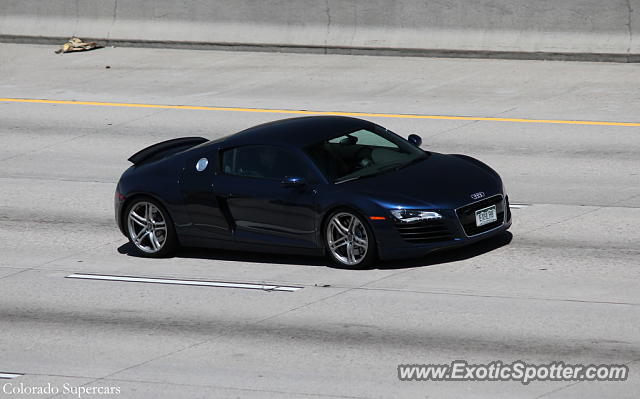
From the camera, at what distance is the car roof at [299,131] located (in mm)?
13242

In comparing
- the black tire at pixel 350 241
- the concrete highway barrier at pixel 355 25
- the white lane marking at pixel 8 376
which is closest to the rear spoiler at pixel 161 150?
the black tire at pixel 350 241

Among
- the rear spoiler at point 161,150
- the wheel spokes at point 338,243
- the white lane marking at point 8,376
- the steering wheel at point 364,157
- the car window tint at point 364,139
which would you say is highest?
the car window tint at point 364,139

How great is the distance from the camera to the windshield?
42.6 feet

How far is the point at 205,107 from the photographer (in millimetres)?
21500

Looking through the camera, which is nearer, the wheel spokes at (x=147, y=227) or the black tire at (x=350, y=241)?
the black tire at (x=350, y=241)

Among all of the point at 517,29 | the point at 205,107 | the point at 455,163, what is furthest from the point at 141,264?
the point at 517,29

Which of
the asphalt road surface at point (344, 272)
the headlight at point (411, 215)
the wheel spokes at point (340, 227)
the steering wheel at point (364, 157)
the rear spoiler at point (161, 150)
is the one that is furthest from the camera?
the rear spoiler at point (161, 150)

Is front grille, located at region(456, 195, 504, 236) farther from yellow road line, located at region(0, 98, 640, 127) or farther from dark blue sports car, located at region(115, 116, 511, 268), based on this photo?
yellow road line, located at region(0, 98, 640, 127)

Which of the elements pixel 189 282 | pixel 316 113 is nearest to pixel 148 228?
pixel 189 282

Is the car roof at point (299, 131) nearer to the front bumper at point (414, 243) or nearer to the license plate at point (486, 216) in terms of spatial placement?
the front bumper at point (414, 243)

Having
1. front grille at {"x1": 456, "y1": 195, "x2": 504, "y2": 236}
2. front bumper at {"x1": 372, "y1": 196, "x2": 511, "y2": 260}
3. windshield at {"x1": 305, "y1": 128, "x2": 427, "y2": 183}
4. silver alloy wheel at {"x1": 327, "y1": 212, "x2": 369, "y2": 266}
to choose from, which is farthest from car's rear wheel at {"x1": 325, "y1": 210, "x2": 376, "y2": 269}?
front grille at {"x1": 456, "y1": 195, "x2": 504, "y2": 236}

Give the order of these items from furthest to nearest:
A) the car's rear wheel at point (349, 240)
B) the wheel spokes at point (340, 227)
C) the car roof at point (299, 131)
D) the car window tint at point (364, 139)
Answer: the car window tint at point (364, 139)
the car roof at point (299, 131)
the wheel spokes at point (340, 227)
the car's rear wheel at point (349, 240)

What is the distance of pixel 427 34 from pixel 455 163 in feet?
36.0

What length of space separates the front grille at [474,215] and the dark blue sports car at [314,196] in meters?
0.01
